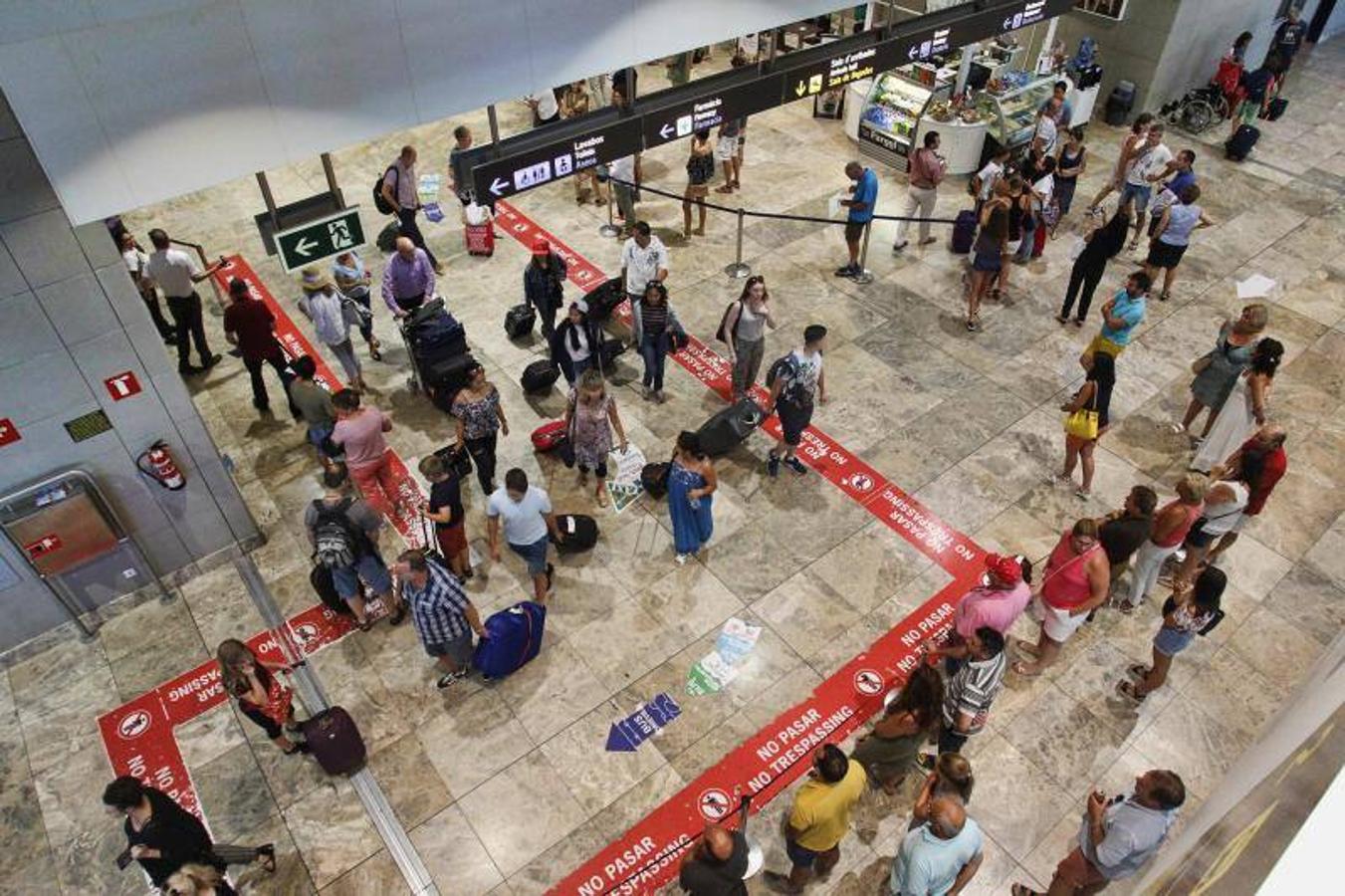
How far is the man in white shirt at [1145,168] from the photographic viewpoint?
1137cm

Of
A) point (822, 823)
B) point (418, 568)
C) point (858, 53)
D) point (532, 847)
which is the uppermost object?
point (858, 53)

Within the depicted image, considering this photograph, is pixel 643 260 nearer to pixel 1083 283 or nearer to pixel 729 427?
pixel 729 427

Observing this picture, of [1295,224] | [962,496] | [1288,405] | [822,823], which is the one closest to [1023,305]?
[1288,405]

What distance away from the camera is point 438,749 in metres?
6.63

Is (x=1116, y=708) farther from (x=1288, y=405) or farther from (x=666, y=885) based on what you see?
(x=1288, y=405)

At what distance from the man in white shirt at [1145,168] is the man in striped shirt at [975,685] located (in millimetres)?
7954

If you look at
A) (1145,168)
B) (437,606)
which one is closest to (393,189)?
(437,606)

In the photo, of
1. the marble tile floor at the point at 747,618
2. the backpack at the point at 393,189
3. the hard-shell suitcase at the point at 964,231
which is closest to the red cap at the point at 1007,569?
the marble tile floor at the point at 747,618

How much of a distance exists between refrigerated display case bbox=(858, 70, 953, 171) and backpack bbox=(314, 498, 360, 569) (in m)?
11.2

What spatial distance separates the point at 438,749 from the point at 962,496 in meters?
5.48

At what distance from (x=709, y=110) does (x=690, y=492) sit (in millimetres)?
3662

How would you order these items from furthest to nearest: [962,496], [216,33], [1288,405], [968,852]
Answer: [1288,405], [962,496], [216,33], [968,852]

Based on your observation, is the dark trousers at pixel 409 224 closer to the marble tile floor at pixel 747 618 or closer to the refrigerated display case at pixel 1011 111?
the marble tile floor at pixel 747 618

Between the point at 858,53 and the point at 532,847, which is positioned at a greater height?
the point at 858,53
